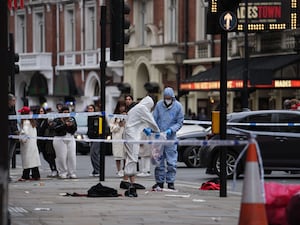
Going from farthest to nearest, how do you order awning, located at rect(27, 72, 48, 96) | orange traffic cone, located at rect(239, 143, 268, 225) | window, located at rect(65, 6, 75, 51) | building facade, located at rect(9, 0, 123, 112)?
awning, located at rect(27, 72, 48, 96) < window, located at rect(65, 6, 75, 51) < building facade, located at rect(9, 0, 123, 112) < orange traffic cone, located at rect(239, 143, 268, 225)

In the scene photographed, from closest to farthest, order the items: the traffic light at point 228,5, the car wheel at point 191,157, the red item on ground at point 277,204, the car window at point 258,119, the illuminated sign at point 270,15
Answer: the red item on ground at point 277,204 < the traffic light at point 228,5 < the car window at point 258,119 < the illuminated sign at point 270,15 < the car wheel at point 191,157

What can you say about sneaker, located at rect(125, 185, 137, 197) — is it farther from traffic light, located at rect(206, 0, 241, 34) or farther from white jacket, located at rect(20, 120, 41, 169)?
white jacket, located at rect(20, 120, 41, 169)

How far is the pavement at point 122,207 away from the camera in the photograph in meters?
12.4

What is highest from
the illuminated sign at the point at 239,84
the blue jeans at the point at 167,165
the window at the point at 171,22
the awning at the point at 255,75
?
the window at the point at 171,22

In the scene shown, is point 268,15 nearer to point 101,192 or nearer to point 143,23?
point 101,192

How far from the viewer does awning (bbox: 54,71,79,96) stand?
54.3 meters

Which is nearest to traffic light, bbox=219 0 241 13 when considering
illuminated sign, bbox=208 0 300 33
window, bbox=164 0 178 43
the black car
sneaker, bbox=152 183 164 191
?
sneaker, bbox=152 183 164 191

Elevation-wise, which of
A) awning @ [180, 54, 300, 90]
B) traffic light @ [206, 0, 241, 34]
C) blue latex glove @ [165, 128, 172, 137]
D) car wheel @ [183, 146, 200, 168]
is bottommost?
car wheel @ [183, 146, 200, 168]

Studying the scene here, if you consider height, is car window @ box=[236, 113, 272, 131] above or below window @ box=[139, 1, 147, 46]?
below

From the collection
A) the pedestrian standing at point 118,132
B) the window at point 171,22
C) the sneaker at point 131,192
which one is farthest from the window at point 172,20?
the sneaker at point 131,192

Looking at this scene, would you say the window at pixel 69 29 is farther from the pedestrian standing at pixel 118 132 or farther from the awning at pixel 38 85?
the pedestrian standing at pixel 118 132

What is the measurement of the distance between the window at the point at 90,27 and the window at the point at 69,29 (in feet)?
6.21

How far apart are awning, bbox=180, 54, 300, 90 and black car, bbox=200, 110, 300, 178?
582 inches

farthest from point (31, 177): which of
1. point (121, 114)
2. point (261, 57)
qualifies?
point (261, 57)
